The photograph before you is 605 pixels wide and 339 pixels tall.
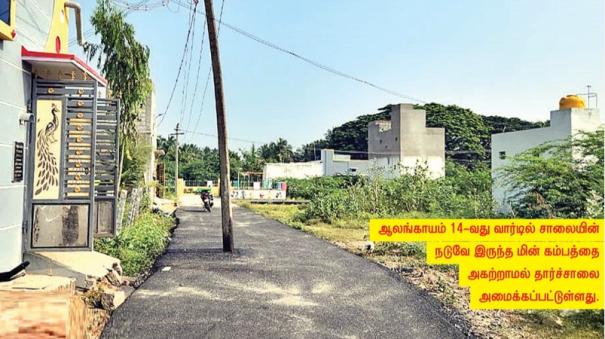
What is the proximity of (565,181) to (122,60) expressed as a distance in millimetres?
11730

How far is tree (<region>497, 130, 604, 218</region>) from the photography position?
419 inches

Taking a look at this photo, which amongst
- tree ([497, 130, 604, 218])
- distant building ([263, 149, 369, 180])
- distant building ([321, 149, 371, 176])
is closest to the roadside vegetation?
tree ([497, 130, 604, 218])

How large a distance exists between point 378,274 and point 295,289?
1.88 metres

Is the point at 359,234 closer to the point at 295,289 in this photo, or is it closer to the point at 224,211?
the point at 224,211

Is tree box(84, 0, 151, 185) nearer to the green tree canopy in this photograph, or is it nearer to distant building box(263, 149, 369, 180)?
the green tree canopy

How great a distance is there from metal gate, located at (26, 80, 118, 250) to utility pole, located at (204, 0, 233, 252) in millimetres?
3981

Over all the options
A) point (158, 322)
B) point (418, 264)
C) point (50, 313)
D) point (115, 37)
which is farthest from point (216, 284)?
point (115, 37)

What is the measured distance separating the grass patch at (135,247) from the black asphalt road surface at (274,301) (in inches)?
14.6

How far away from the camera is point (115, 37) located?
1370 cm

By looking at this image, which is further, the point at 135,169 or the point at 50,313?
the point at 135,169

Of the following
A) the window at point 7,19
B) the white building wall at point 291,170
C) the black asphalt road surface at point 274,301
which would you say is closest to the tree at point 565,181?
the black asphalt road surface at point 274,301

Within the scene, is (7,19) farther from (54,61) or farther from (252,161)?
(252,161)

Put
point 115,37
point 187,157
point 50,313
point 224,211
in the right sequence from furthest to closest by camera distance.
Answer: point 187,157 < point 115,37 < point 224,211 < point 50,313

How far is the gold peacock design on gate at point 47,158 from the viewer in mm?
6430
